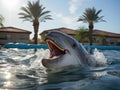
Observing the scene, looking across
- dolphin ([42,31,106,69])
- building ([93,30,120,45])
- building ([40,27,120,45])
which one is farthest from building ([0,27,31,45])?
dolphin ([42,31,106,69])

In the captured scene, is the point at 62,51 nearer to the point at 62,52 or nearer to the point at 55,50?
the point at 62,52

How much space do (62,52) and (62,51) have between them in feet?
0.07

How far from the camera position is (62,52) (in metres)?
4.98

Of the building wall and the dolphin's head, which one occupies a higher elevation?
the building wall

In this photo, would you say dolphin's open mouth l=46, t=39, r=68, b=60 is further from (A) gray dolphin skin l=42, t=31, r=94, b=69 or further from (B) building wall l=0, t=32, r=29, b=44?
(B) building wall l=0, t=32, r=29, b=44

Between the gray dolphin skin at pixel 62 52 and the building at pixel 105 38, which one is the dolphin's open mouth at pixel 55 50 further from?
the building at pixel 105 38

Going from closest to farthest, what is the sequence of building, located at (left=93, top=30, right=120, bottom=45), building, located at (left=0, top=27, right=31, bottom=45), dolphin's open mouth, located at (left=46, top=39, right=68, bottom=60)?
1. dolphin's open mouth, located at (left=46, top=39, right=68, bottom=60)
2. building, located at (left=0, top=27, right=31, bottom=45)
3. building, located at (left=93, top=30, right=120, bottom=45)

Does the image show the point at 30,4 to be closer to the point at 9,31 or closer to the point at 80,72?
the point at 9,31

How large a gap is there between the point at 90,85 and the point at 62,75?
3.88 ft

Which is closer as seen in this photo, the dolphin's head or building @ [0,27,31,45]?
the dolphin's head

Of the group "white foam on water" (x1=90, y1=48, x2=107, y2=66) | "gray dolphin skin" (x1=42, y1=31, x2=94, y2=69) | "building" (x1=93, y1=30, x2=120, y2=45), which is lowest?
"white foam on water" (x1=90, y1=48, x2=107, y2=66)

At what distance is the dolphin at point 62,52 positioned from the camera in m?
4.74

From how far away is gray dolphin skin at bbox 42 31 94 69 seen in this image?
4.74 m

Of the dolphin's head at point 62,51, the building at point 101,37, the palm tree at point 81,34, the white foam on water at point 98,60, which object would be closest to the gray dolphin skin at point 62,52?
the dolphin's head at point 62,51
